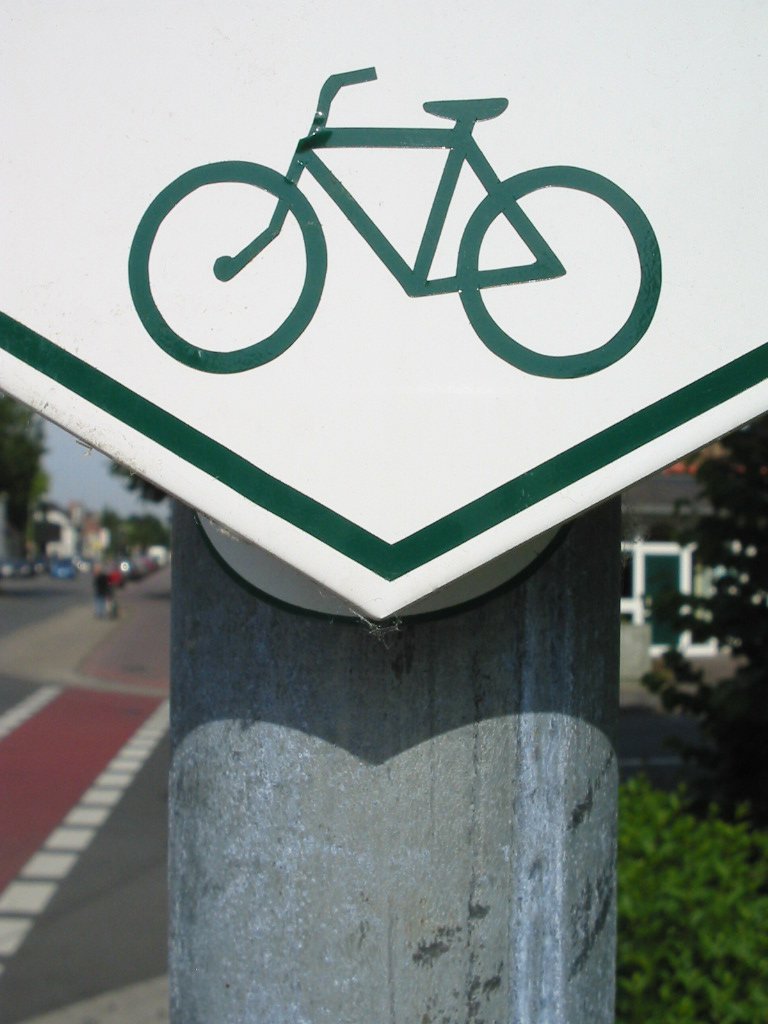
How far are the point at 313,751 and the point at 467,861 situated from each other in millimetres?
189

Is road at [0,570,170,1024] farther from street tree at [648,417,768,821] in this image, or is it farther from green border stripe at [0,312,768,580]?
green border stripe at [0,312,768,580]

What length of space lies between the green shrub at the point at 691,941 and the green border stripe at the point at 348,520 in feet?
7.81

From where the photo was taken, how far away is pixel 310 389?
99 cm

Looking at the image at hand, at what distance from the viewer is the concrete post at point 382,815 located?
1.11 meters

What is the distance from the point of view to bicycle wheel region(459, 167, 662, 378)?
996mm

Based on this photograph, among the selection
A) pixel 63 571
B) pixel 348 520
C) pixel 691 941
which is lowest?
pixel 63 571

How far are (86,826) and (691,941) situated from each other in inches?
270

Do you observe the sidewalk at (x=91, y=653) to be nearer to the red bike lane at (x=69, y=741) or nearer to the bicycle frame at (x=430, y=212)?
the red bike lane at (x=69, y=741)

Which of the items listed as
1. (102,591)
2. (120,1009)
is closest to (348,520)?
(120,1009)

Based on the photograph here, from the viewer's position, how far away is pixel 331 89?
3.33ft

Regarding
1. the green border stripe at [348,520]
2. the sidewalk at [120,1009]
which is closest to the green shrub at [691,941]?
the green border stripe at [348,520]

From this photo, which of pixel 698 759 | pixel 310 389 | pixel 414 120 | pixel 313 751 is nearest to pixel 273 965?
pixel 313 751

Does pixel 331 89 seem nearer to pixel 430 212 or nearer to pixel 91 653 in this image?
pixel 430 212

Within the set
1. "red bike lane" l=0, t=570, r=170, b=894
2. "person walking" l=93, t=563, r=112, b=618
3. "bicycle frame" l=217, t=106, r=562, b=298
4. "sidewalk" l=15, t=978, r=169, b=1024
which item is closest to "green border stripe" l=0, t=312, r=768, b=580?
"bicycle frame" l=217, t=106, r=562, b=298
